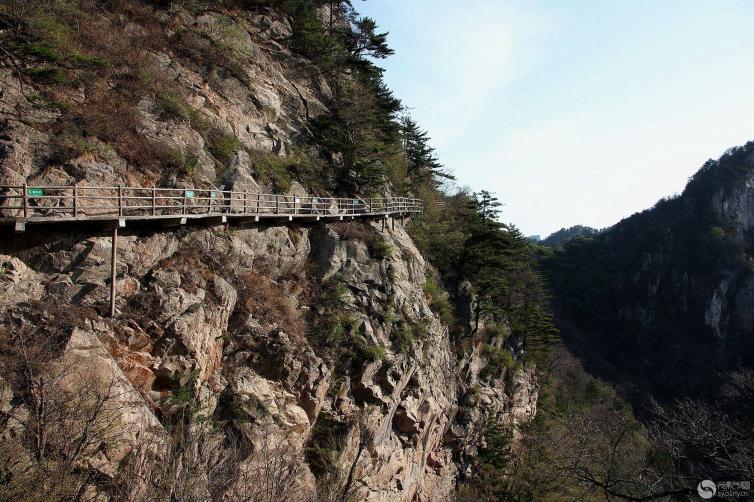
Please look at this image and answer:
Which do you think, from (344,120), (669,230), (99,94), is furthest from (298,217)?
(669,230)

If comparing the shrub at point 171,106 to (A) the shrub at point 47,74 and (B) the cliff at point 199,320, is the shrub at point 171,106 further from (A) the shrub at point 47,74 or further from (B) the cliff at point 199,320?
(A) the shrub at point 47,74

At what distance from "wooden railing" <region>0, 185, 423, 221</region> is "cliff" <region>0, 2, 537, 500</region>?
1.96 feet

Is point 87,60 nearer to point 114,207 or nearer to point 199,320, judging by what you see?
point 114,207

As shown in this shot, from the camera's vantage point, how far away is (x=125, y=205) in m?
13.2

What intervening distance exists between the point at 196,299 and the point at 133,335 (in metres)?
2.15

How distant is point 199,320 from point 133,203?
5233 millimetres

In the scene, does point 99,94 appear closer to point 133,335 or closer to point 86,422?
point 133,335

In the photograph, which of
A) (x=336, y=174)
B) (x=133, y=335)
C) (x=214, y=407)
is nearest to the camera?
(x=133, y=335)

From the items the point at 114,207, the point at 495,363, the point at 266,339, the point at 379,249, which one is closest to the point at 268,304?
the point at 266,339

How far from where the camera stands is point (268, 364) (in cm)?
1375

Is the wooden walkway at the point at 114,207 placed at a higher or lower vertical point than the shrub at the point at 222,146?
lower

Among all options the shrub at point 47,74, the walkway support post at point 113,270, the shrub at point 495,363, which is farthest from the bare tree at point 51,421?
the shrub at point 495,363

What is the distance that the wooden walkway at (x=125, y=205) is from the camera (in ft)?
34.0

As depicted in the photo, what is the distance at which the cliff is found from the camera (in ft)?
29.1
